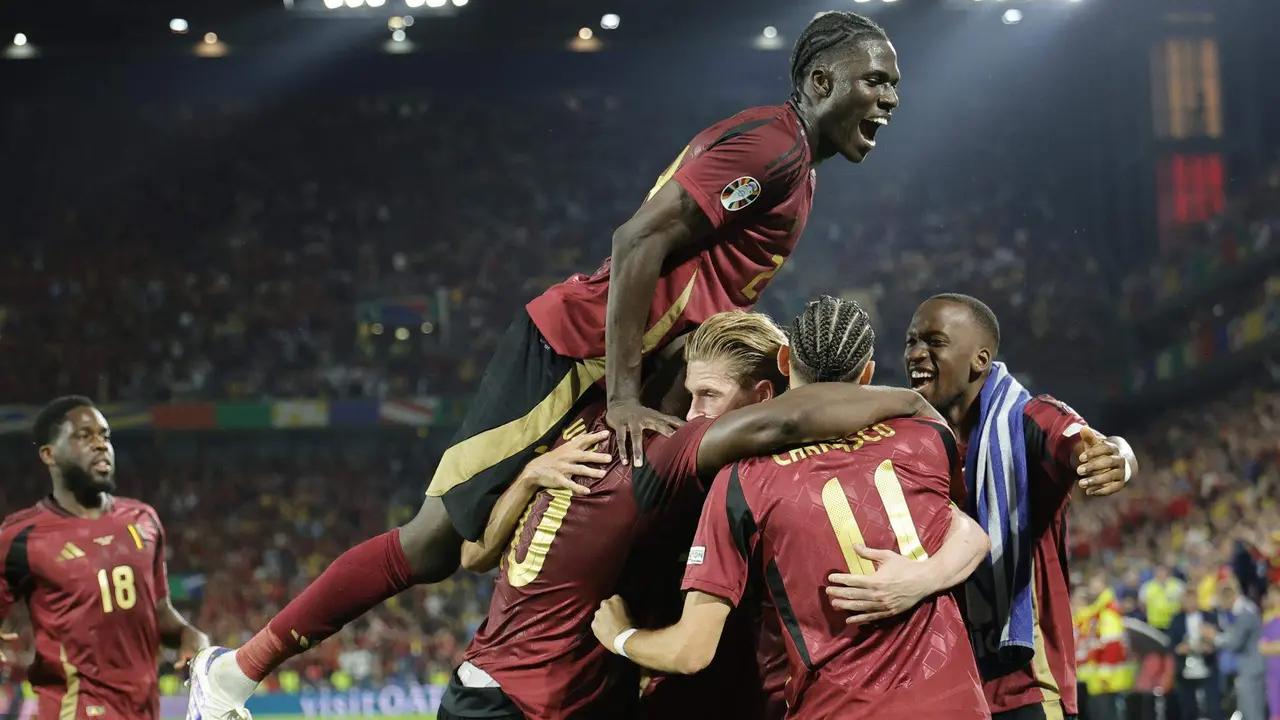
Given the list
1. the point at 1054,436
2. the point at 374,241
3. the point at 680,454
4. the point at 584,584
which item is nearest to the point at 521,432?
the point at 584,584

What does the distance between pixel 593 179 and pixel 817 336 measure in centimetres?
2274

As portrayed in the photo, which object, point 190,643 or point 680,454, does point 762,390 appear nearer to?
point 680,454

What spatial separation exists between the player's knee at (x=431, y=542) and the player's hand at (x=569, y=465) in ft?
1.71

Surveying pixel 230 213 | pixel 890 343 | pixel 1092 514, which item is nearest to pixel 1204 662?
pixel 1092 514

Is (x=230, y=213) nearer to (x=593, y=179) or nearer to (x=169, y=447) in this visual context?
(x=169, y=447)

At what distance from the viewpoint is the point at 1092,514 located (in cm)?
1861

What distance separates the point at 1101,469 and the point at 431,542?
2274mm

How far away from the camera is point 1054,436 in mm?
4547

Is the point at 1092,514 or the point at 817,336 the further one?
the point at 1092,514

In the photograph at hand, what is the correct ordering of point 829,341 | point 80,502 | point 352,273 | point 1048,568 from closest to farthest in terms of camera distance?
point 829,341 → point 1048,568 → point 80,502 → point 352,273

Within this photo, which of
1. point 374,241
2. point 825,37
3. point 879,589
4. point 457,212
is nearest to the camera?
point 879,589

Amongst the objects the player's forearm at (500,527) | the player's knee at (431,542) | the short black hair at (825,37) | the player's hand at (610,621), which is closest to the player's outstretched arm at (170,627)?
the player's knee at (431,542)

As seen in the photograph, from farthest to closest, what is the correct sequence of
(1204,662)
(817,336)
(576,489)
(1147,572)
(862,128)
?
(1147,572) < (1204,662) < (862,128) < (576,489) < (817,336)

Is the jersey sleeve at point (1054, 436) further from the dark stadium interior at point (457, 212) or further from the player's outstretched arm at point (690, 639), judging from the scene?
the dark stadium interior at point (457, 212)
